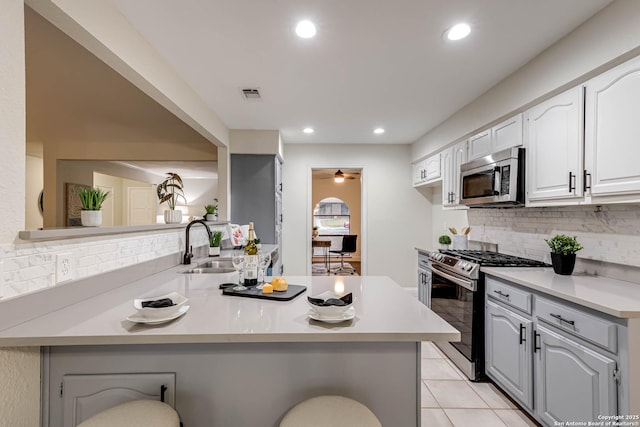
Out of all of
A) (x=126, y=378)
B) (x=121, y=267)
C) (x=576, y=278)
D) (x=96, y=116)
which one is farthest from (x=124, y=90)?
(x=576, y=278)

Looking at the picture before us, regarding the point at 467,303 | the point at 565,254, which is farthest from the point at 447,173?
the point at 565,254

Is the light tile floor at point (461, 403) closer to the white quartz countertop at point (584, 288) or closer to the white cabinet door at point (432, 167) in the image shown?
the white quartz countertop at point (584, 288)

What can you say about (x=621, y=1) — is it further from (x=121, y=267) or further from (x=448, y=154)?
(x=121, y=267)

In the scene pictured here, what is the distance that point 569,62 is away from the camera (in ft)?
6.57

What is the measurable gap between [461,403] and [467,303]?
0.74m

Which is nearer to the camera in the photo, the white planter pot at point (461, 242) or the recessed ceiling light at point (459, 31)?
the recessed ceiling light at point (459, 31)

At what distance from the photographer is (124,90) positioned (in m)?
3.03

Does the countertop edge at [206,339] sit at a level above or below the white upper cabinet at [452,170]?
below

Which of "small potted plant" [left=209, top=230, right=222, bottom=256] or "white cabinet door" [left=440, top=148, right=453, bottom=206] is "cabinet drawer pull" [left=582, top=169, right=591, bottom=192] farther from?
"small potted plant" [left=209, top=230, right=222, bottom=256]

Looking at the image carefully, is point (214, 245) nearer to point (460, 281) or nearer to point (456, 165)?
point (460, 281)

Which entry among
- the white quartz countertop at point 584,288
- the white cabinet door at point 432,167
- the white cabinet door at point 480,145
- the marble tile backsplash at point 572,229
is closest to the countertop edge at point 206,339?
the white quartz countertop at point 584,288

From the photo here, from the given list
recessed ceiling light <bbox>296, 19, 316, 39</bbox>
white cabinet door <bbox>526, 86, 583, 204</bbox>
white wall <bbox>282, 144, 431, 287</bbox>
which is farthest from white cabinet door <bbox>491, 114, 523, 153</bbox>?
white wall <bbox>282, 144, 431, 287</bbox>

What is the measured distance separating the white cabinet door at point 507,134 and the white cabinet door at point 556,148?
0.11 meters

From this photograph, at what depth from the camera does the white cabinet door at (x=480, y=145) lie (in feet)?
9.72
